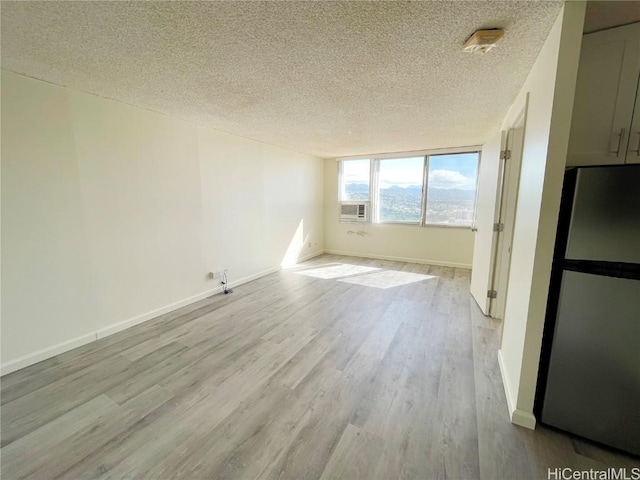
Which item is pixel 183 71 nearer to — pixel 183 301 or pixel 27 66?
pixel 27 66

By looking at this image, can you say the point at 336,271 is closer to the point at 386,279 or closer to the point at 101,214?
the point at 386,279

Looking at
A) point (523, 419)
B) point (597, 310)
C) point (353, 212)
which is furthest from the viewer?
point (353, 212)

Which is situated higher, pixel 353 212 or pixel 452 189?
pixel 452 189

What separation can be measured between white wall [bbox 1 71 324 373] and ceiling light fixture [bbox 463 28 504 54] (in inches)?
116

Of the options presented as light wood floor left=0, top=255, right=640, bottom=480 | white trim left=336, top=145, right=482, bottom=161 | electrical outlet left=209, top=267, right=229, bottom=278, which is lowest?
light wood floor left=0, top=255, right=640, bottom=480

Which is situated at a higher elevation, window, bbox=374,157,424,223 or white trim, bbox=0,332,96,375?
window, bbox=374,157,424,223

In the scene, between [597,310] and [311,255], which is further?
[311,255]

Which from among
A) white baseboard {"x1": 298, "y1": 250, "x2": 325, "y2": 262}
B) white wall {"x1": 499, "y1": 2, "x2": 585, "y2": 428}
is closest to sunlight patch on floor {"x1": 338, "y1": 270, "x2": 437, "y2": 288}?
white baseboard {"x1": 298, "y1": 250, "x2": 325, "y2": 262}

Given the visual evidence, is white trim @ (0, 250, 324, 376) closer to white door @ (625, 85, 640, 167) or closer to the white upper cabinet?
the white upper cabinet

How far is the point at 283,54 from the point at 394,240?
4.54 meters

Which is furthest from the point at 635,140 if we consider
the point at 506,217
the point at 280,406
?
the point at 280,406

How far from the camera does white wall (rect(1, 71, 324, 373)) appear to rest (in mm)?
2016

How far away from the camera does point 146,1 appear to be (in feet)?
4.02

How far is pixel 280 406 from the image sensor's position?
1.71 metres
